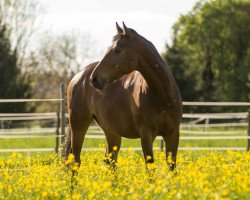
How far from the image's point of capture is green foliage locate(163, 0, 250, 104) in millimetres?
51500

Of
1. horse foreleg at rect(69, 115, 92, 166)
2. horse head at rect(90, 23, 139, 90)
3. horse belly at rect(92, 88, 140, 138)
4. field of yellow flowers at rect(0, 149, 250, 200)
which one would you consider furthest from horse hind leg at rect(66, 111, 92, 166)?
horse head at rect(90, 23, 139, 90)

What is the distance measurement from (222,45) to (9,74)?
2177 cm

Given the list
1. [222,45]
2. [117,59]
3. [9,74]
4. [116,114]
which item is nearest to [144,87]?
[117,59]

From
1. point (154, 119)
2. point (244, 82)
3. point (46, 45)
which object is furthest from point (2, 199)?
point (244, 82)

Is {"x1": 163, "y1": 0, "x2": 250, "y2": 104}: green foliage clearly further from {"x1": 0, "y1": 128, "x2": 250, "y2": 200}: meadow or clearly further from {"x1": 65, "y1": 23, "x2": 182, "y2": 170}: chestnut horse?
{"x1": 0, "y1": 128, "x2": 250, "y2": 200}: meadow

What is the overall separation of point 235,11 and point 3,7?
21468 mm

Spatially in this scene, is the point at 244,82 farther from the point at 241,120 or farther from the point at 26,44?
the point at 26,44

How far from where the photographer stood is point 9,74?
38.5m

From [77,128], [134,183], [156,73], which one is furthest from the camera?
[77,128]

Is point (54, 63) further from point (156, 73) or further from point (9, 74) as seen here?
point (156, 73)

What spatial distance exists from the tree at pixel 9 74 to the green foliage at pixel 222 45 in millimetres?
15129

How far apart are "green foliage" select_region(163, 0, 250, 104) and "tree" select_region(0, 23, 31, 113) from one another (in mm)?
15129

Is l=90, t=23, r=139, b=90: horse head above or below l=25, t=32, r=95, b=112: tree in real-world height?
above

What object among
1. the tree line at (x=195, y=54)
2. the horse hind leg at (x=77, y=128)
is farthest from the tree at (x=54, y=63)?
the horse hind leg at (x=77, y=128)
